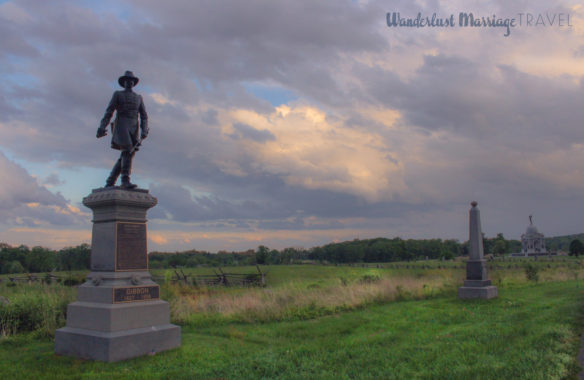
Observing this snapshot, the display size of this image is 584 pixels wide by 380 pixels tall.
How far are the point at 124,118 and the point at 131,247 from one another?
2824 millimetres

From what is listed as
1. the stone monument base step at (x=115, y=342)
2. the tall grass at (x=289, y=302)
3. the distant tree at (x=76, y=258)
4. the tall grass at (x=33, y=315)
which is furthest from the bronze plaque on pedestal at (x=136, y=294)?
the distant tree at (x=76, y=258)

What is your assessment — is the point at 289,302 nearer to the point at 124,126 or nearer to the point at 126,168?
the point at 126,168

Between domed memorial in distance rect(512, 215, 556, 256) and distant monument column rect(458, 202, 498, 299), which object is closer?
distant monument column rect(458, 202, 498, 299)

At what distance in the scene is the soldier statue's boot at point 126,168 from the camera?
9378 millimetres

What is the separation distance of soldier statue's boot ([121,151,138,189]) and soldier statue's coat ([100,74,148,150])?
158mm

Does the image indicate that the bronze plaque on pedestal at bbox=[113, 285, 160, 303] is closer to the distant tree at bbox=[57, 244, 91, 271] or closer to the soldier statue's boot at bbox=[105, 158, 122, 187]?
the soldier statue's boot at bbox=[105, 158, 122, 187]

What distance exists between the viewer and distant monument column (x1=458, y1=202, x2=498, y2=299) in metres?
16.3

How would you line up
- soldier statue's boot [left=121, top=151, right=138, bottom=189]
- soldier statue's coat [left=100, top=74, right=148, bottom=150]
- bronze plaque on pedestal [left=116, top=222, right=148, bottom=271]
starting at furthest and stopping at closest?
soldier statue's coat [left=100, top=74, right=148, bottom=150]
soldier statue's boot [left=121, top=151, right=138, bottom=189]
bronze plaque on pedestal [left=116, top=222, right=148, bottom=271]

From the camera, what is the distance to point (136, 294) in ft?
28.7

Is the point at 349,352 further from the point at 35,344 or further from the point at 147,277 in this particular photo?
the point at 35,344

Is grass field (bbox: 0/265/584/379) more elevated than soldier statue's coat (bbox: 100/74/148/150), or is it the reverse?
soldier statue's coat (bbox: 100/74/148/150)

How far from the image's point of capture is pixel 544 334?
8.39m

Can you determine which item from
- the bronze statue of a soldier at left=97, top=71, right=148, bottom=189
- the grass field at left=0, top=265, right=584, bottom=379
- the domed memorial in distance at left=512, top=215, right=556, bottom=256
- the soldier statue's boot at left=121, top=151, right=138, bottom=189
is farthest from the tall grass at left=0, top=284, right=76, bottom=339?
the domed memorial in distance at left=512, top=215, right=556, bottom=256

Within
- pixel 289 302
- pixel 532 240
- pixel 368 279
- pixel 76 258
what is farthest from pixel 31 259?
pixel 532 240
